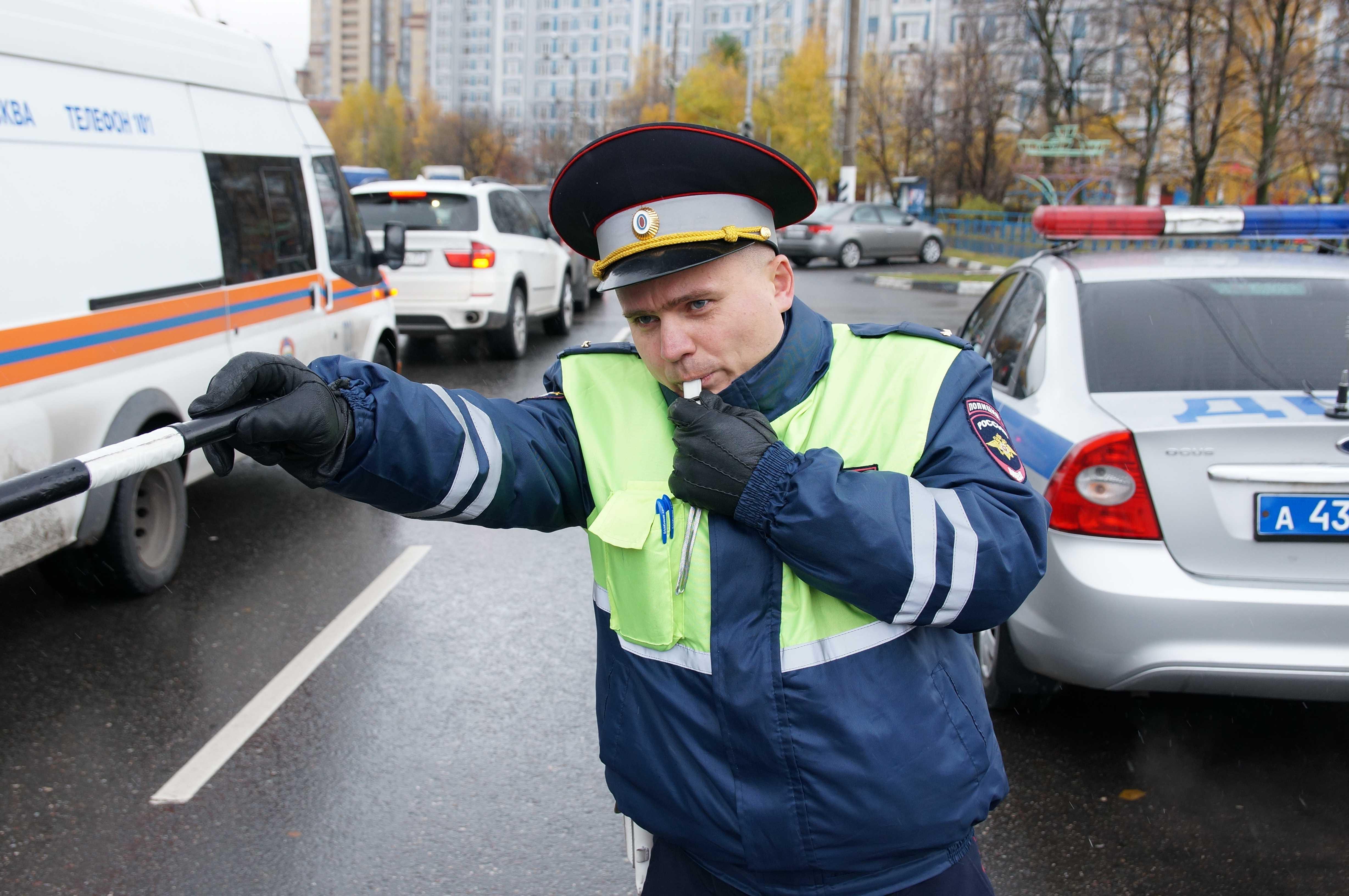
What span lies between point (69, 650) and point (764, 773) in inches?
148

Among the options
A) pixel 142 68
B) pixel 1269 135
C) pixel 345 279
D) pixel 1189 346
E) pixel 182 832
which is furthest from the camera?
pixel 1269 135

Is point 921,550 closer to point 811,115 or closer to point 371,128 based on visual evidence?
point 811,115

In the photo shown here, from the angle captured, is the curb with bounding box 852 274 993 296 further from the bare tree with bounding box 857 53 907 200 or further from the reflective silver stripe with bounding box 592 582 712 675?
the bare tree with bounding box 857 53 907 200

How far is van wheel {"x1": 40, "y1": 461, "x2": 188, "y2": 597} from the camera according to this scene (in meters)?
4.64

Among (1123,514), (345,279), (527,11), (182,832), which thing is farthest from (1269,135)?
(527,11)

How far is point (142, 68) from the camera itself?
4.93 metres

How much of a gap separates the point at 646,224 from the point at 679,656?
633 millimetres

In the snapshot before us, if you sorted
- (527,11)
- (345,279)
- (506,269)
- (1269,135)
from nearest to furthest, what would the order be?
1. (345,279)
2. (506,269)
3. (1269,135)
4. (527,11)

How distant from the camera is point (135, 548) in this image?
473 cm

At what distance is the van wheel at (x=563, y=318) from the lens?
14008 millimetres

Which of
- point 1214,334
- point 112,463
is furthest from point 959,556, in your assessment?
point 1214,334

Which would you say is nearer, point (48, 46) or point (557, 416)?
point (557, 416)

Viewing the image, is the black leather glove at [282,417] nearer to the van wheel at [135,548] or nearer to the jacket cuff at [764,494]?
the jacket cuff at [764,494]

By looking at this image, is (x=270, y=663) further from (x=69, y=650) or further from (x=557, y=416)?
(x=557, y=416)
